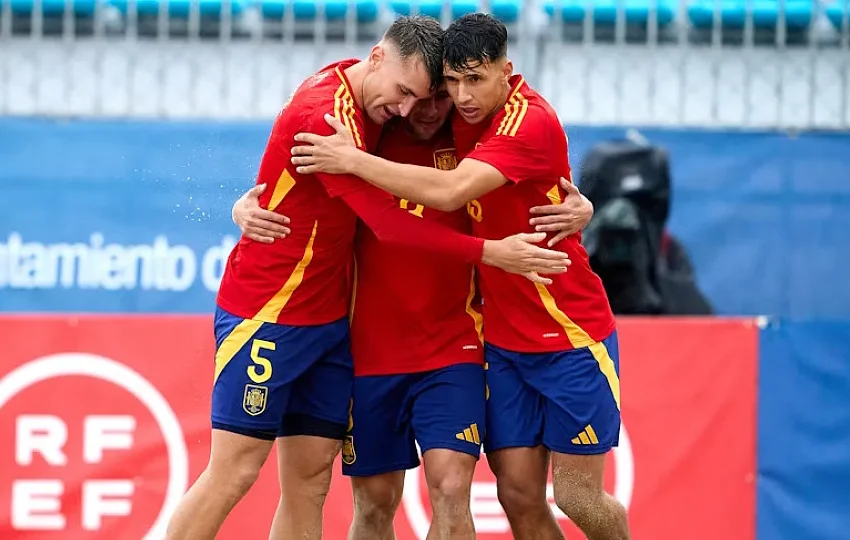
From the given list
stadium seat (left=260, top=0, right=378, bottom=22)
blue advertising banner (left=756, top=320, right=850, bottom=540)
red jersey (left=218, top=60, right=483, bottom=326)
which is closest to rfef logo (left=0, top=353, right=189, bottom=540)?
red jersey (left=218, top=60, right=483, bottom=326)

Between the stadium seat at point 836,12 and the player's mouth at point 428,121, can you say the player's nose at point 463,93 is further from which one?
the stadium seat at point 836,12

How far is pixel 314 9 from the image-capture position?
31.7 feet

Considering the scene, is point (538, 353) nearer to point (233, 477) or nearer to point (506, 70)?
point (506, 70)

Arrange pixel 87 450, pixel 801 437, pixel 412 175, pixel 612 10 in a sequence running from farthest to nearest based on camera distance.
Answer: pixel 612 10
pixel 801 437
pixel 87 450
pixel 412 175

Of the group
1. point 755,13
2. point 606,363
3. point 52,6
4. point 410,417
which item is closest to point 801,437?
point 606,363

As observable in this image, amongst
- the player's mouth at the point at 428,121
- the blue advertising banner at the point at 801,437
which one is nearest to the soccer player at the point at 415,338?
the player's mouth at the point at 428,121

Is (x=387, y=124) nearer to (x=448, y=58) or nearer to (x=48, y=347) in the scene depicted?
(x=448, y=58)

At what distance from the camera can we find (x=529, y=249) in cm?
508

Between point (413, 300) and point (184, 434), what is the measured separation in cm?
208

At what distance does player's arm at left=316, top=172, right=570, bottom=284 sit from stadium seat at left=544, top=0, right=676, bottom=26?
4.78 meters

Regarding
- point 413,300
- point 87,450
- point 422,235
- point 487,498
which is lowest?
point 487,498

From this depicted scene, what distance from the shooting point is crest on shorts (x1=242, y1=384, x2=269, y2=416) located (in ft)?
17.2

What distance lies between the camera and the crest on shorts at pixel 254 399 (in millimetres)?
5238

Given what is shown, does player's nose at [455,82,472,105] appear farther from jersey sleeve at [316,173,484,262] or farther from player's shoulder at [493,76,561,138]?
jersey sleeve at [316,173,484,262]
